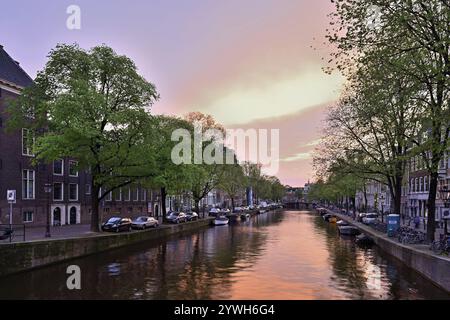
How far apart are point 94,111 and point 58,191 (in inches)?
960

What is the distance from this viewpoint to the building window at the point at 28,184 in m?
52.7

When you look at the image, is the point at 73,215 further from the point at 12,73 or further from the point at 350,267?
the point at 350,267

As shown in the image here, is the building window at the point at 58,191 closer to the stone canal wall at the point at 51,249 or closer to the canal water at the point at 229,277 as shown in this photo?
the stone canal wall at the point at 51,249

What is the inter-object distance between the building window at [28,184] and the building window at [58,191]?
5.98m

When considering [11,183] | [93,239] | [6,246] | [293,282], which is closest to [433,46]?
[293,282]

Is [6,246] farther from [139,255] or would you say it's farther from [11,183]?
[11,183]

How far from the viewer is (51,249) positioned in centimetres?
3284

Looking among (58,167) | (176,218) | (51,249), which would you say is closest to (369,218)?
(176,218)

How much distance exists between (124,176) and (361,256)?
23239 millimetres

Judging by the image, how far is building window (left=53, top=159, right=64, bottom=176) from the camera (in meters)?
60.3

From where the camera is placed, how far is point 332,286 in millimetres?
27547

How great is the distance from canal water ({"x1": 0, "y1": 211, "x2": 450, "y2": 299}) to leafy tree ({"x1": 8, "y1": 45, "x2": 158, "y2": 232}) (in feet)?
28.8

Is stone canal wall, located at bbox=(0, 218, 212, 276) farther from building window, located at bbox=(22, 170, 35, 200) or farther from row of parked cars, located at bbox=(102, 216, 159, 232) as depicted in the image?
building window, located at bbox=(22, 170, 35, 200)

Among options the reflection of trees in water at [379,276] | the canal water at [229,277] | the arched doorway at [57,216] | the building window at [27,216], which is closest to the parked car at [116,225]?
the canal water at [229,277]
